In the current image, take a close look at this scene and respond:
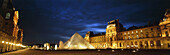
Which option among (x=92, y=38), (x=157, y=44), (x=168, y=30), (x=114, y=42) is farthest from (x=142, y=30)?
(x=92, y=38)

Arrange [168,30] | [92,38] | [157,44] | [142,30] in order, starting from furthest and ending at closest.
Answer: [92,38] → [142,30] → [157,44] → [168,30]

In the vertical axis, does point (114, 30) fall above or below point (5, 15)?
below

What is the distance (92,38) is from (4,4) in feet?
201

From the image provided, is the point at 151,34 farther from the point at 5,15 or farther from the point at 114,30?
the point at 5,15

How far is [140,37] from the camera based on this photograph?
52.6m

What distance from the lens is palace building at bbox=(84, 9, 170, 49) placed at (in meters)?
41.8

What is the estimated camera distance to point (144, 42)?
163 ft

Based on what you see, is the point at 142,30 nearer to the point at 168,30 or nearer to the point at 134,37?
the point at 134,37

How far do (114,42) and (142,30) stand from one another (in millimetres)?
17338

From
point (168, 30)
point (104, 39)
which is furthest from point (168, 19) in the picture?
point (104, 39)

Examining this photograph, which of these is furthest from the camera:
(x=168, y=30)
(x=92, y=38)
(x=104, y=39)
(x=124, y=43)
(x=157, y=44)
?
(x=92, y=38)

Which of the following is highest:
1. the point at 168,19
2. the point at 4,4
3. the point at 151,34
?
the point at 4,4

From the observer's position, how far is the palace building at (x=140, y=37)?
4178 cm

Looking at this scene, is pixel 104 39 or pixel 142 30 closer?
pixel 142 30
